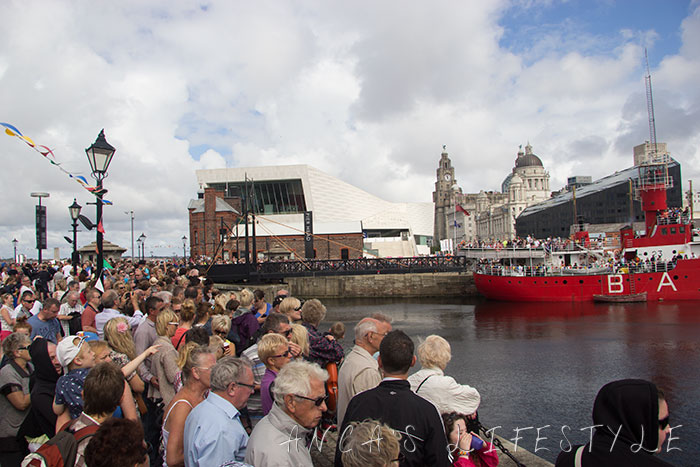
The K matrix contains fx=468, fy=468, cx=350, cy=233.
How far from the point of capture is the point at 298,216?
6334cm

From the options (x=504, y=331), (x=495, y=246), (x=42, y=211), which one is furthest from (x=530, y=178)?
(x=42, y=211)

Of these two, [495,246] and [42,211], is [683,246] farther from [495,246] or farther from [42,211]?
[42,211]

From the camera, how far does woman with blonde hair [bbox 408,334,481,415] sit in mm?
3217

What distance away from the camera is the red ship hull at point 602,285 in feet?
91.6

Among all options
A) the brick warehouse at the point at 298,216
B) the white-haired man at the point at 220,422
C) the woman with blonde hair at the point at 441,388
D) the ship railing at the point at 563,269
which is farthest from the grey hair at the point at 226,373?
the brick warehouse at the point at 298,216

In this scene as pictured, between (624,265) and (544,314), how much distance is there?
26.1 feet

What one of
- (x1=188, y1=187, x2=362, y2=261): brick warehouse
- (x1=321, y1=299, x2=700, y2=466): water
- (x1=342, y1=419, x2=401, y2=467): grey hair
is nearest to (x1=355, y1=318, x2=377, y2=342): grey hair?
(x1=342, y1=419, x2=401, y2=467): grey hair

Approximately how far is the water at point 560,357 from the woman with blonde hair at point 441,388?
244 inches

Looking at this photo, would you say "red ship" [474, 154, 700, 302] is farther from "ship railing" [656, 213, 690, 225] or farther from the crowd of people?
the crowd of people

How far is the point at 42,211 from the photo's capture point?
1606 cm

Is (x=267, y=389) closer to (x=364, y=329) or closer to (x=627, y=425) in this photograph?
(x=364, y=329)

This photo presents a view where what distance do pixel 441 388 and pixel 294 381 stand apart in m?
1.13

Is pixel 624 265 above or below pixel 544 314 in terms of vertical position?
above

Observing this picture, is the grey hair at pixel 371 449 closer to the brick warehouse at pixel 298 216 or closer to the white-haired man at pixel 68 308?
the white-haired man at pixel 68 308
